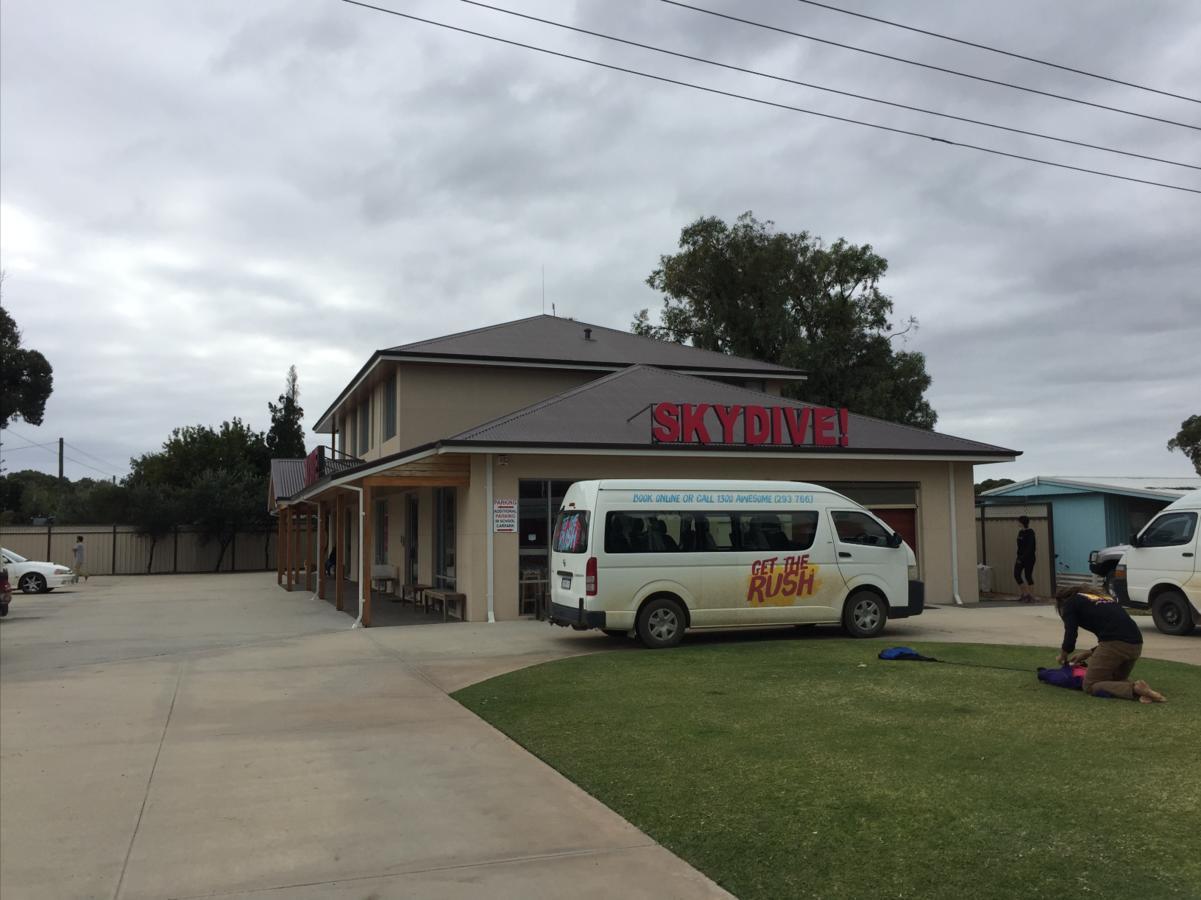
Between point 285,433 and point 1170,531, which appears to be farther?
point 285,433

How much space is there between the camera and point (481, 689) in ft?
34.3

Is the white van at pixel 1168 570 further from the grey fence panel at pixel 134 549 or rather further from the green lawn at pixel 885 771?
the grey fence panel at pixel 134 549

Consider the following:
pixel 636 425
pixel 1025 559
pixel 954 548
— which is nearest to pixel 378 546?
pixel 636 425

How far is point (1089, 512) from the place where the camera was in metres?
22.5

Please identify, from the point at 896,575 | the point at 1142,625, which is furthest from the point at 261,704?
the point at 1142,625

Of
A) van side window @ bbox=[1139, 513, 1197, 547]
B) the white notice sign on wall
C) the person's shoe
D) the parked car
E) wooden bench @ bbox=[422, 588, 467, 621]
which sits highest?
the white notice sign on wall

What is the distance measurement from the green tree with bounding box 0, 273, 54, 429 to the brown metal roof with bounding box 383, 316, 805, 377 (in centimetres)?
3043

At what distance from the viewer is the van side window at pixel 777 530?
1370 centimetres

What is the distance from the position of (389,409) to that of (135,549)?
20567 millimetres

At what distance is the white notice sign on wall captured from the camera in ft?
57.5

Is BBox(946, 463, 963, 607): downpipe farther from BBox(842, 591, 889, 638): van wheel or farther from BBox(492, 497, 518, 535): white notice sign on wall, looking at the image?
BBox(492, 497, 518, 535): white notice sign on wall

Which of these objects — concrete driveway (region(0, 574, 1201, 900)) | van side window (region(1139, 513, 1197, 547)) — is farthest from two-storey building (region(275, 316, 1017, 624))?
van side window (region(1139, 513, 1197, 547))

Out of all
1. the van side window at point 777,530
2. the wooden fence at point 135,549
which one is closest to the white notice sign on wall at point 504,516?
the van side window at point 777,530

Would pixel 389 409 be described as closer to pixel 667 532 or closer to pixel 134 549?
pixel 667 532
